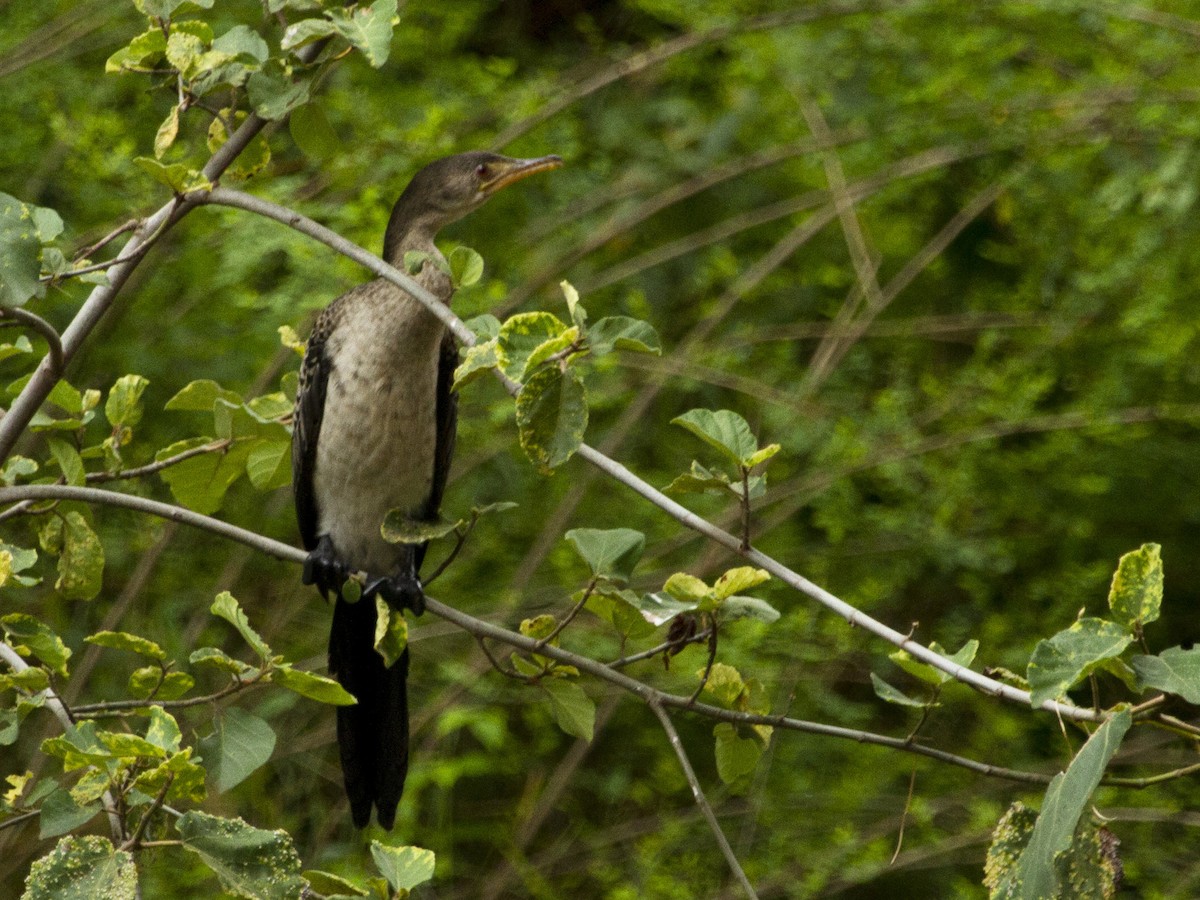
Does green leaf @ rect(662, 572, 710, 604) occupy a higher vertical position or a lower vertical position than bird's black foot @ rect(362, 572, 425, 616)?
higher

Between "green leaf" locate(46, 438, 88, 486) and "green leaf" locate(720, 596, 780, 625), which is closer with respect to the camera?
"green leaf" locate(720, 596, 780, 625)

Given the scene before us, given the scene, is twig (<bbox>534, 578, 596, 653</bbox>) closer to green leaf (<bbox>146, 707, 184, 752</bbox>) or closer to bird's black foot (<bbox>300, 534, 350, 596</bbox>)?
green leaf (<bbox>146, 707, 184, 752</bbox>)

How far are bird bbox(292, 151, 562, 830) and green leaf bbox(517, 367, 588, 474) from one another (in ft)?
3.27

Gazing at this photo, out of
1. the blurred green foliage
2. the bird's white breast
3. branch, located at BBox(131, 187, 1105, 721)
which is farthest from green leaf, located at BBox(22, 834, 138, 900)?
the blurred green foliage

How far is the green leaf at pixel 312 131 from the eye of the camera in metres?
2.03

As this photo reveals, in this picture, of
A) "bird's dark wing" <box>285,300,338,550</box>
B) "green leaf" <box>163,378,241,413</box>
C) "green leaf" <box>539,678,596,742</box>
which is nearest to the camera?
"green leaf" <box>539,678,596,742</box>

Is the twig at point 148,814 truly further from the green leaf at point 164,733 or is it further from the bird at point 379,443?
the bird at point 379,443

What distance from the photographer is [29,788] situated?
1.90 metres

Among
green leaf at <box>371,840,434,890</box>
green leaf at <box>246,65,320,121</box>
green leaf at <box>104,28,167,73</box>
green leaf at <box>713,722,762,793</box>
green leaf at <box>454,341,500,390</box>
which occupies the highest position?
green leaf at <box>104,28,167,73</box>

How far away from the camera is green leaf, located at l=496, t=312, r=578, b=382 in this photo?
1584mm

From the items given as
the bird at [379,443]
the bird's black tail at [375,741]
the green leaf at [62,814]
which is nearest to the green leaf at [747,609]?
the green leaf at [62,814]

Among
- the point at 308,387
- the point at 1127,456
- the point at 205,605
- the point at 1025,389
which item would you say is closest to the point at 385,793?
the point at 308,387

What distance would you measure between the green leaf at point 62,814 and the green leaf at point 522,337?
0.63 metres

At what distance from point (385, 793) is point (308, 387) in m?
0.73
